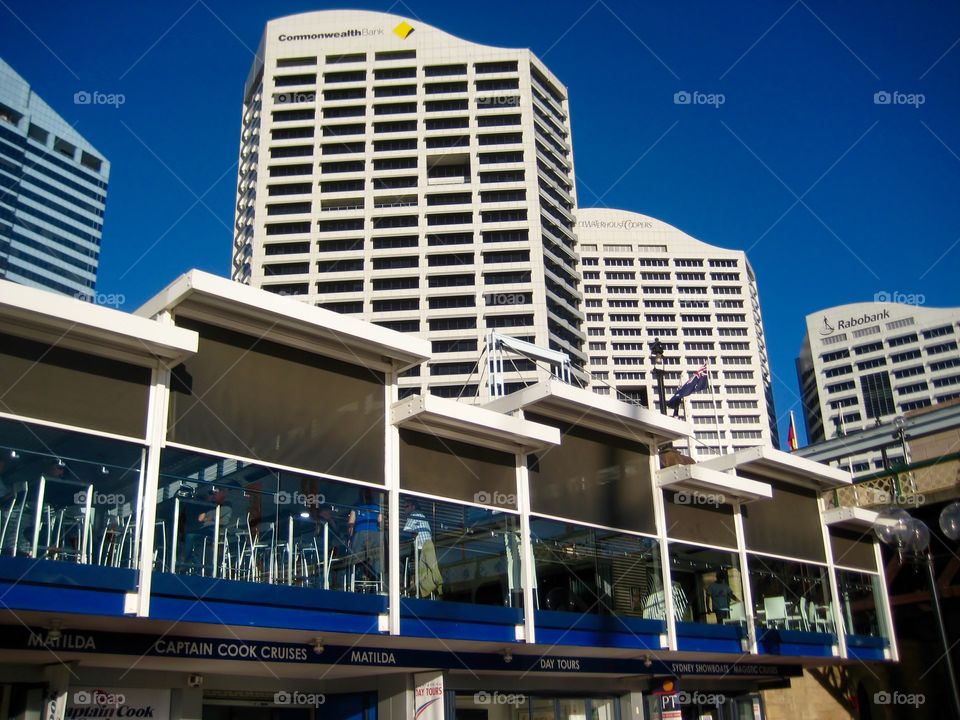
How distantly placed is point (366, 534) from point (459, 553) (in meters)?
2.03

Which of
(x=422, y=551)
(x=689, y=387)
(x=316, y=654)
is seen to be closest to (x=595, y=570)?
(x=422, y=551)

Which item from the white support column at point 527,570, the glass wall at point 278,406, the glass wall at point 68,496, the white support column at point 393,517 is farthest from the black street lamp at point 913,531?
the glass wall at point 68,496

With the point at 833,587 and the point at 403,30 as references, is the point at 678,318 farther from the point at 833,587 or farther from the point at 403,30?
the point at 833,587

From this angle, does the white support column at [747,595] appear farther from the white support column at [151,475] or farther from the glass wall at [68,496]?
the glass wall at [68,496]

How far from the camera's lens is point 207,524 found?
43.3ft

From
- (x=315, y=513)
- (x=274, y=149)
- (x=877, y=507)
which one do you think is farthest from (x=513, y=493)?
(x=274, y=149)

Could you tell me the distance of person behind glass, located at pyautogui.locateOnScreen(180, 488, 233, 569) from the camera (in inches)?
515

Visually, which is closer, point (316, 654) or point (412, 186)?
point (316, 654)

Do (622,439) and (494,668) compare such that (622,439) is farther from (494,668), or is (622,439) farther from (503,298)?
(503,298)

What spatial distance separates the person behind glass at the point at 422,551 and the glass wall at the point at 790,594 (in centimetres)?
943

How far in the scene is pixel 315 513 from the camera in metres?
14.3

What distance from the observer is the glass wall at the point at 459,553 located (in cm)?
1577

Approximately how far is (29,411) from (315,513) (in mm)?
4271

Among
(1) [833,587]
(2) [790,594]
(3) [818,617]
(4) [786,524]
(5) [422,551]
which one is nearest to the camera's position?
(5) [422,551]
